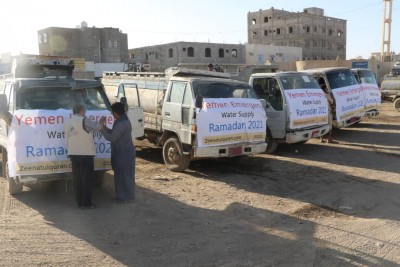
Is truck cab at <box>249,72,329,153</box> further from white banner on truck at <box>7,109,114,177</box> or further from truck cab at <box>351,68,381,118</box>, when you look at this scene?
white banner on truck at <box>7,109,114,177</box>

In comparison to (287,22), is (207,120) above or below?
below

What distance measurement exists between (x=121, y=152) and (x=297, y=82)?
246 inches

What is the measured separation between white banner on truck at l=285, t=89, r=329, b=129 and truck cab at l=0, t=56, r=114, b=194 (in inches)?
203

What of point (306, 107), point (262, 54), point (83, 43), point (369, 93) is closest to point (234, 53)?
point (262, 54)

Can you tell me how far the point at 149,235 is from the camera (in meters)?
5.51

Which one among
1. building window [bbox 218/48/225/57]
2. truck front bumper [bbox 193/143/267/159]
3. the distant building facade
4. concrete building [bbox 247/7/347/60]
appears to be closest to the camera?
truck front bumper [bbox 193/143/267/159]

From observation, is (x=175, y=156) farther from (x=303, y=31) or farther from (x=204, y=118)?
(x=303, y=31)

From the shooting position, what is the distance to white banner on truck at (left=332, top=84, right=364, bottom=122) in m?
12.7

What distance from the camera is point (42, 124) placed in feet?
21.4

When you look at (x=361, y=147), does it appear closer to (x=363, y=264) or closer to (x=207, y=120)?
(x=207, y=120)

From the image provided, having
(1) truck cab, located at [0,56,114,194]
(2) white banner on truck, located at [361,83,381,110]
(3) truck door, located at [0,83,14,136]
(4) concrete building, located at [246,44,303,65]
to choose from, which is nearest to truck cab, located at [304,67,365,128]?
(2) white banner on truck, located at [361,83,381,110]

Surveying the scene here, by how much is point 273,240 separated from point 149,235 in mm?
1620

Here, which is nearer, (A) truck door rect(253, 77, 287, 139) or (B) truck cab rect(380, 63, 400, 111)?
(A) truck door rect(253, 77, 287, 139)

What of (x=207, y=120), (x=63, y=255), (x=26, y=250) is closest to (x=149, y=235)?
(x=63, y=255)
